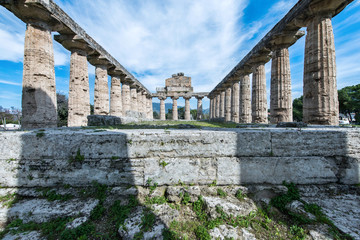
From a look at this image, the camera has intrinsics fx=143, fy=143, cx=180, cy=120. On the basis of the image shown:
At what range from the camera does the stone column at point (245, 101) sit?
45.7 ft

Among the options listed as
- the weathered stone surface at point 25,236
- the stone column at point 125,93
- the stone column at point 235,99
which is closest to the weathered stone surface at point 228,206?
the weathered stone surface at point 25,236

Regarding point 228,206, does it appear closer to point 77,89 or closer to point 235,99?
point 77,89

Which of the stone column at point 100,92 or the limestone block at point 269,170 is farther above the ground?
the stone column at point 100,92

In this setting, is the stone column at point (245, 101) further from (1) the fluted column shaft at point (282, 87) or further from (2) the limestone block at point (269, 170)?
(2) the limestone block at point (269, 170)

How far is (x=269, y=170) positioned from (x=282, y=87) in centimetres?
848

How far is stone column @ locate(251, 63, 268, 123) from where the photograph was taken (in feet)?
37.1

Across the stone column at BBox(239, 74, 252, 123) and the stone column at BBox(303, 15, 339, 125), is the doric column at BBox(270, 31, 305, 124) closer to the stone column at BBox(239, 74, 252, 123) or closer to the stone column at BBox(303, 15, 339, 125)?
the stone column at BBox(303, 15, 339, 125)

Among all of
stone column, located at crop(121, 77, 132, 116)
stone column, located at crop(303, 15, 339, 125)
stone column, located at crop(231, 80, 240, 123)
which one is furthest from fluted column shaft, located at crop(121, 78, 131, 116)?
stone column, located at crop(303, 15, 339, 125)

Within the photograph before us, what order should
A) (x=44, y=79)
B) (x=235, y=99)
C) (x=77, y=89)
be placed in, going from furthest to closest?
(x=235, y=99) → (x=77, y=89) → (x=44, y=79)

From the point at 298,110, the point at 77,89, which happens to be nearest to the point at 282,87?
the point at 77,89

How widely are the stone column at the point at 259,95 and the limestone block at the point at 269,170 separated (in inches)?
377

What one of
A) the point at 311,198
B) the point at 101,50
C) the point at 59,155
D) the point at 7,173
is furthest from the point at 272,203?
the point at 101,50

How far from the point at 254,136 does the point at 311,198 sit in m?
1.32

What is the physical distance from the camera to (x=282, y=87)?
29.5ft
